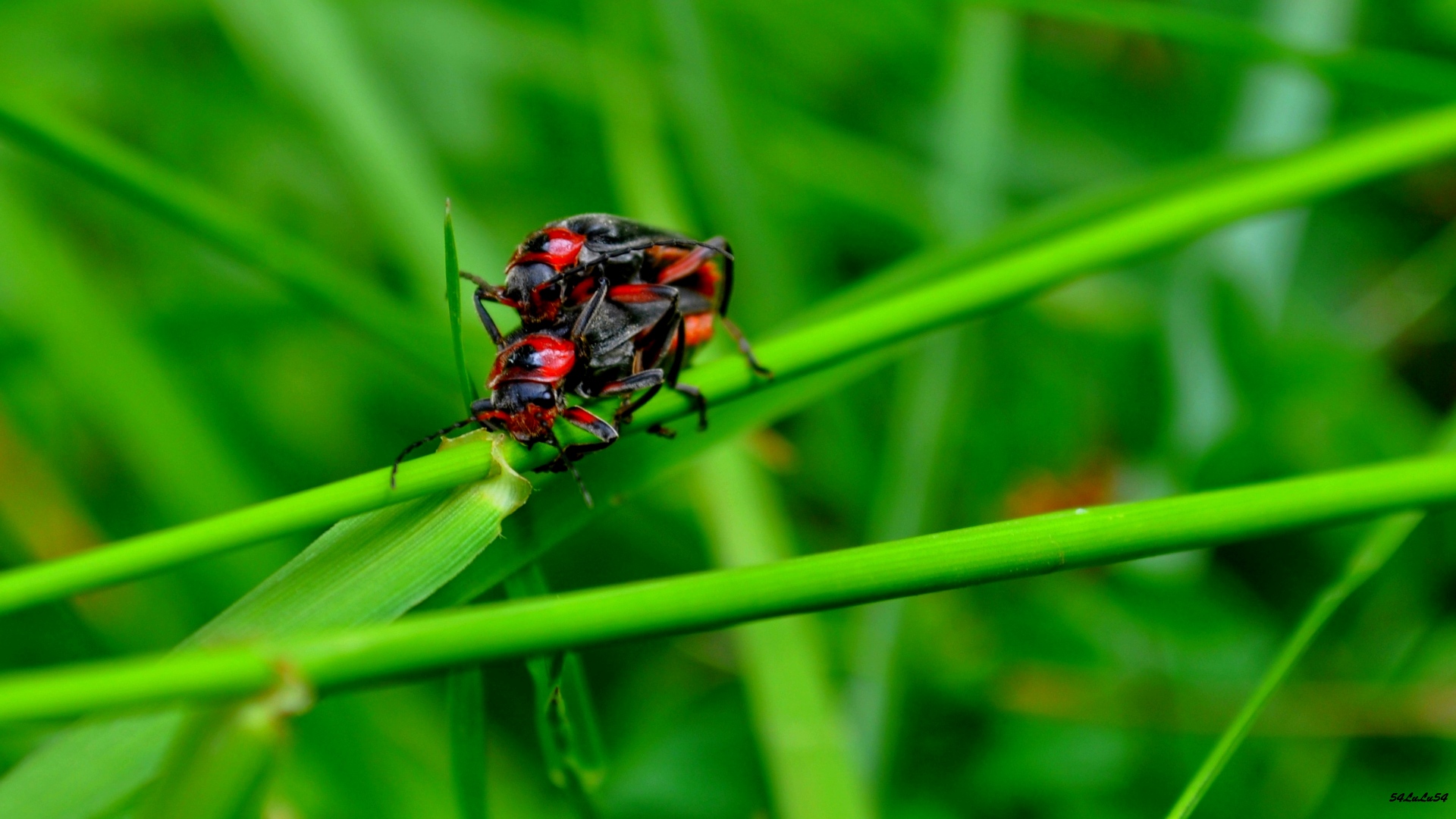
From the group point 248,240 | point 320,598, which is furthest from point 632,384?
point 248,240

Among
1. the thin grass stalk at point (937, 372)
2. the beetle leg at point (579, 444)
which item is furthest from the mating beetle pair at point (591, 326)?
the thin grass stalk at point (937, 372)

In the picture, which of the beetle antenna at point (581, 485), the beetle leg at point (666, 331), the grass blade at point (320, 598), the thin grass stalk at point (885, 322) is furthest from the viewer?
the beetle leg at point (666, 331)

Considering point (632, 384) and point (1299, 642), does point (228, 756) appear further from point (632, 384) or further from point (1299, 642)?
point (1299, 642)

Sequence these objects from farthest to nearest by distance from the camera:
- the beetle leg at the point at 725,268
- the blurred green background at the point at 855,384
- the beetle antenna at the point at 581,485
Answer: the blurred green background at the point at 855,384, the beetle leg at the point at 725,268, the beetle antenna at the point at 581,485

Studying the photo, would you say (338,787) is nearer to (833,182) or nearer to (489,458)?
(489,458)

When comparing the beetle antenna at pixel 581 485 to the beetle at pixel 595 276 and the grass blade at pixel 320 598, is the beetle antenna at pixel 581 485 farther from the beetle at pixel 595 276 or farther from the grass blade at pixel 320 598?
the beetle at pixel 595 276

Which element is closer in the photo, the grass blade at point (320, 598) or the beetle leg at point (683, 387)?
the grass blade at point (320, 598)
